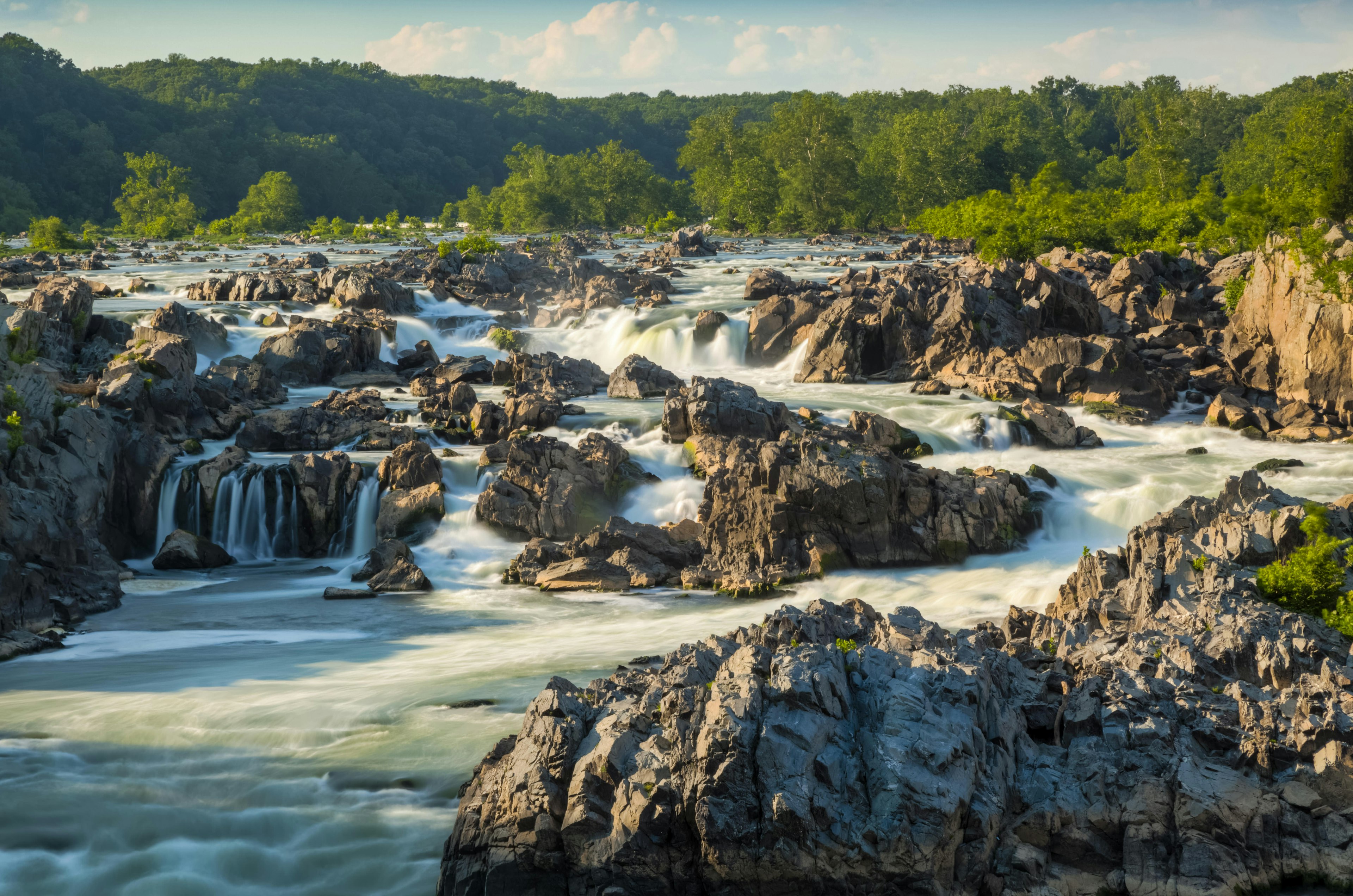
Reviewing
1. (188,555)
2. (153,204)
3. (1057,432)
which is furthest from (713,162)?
(188,555)

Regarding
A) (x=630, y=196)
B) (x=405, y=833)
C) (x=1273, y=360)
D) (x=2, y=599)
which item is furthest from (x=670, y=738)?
(x=630, y=196)

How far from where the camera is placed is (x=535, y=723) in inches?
408

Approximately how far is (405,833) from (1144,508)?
58.1 feet

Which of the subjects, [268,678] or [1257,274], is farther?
[1257,274]

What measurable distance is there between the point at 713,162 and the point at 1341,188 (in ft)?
228

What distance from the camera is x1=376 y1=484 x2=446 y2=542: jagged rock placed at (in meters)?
23.5

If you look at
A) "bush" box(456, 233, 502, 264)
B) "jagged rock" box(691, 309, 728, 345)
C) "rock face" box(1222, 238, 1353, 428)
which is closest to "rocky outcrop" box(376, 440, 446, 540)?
"jagged rock" box(691, 309, 728, 345)

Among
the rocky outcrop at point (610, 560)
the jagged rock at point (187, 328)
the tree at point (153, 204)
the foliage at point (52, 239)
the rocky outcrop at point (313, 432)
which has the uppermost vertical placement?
the tree at point (153, 204)

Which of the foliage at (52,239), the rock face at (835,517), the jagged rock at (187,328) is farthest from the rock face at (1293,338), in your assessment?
the foliage at (52,239)

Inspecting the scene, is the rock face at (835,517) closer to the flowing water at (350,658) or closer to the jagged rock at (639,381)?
the flowing water at (350,658)

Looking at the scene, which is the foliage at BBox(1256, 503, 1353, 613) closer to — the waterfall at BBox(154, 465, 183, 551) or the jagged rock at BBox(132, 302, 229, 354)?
the waterfall at BBox(154, 465, 183, 551)

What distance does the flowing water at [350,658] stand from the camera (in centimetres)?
1088

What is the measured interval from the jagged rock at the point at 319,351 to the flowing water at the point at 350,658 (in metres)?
1.79

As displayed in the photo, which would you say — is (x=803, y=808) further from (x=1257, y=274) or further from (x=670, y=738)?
(x=1257, y=274)
